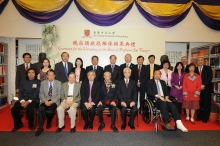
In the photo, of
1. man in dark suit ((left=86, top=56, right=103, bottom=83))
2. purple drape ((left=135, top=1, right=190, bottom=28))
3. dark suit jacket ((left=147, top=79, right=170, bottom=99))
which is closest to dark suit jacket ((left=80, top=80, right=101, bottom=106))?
man in dark suit ((left=86, top=56, right=103, bottom=83))

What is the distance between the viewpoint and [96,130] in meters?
3.17

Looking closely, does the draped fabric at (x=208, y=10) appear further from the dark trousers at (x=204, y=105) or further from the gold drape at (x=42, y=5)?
the gold drape at (x=42, y=5)

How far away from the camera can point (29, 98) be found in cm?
342

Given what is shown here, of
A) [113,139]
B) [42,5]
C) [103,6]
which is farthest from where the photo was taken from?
[103,6]

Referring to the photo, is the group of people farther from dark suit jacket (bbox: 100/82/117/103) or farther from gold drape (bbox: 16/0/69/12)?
gold drape (bbox: 16/0/69/12)

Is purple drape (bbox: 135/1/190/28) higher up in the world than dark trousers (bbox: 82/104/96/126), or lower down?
higher up

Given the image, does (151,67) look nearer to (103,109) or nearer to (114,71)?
(114,71)

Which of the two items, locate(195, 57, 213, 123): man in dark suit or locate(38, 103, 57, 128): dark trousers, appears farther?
locate(195, 57, 213, 123): man in dark suit

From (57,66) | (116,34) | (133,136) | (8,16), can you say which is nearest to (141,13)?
(116,34)

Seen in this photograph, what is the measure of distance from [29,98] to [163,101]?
295 cm

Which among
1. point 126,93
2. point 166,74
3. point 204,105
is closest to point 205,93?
point 204,105

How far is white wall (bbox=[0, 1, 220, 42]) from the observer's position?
491 centimetres

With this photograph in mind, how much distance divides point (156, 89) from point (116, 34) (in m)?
2.41

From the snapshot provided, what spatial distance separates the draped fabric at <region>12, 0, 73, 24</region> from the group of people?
160cm
